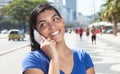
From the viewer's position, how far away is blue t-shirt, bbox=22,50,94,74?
2764 millimetres

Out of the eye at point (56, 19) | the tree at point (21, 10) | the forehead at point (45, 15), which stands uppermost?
the forehead at point (45, 15)

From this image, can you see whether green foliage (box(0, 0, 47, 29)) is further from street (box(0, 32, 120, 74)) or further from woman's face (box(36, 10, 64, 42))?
woman's face (box(36, 10, 64, 42))

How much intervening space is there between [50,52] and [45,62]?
0.09m

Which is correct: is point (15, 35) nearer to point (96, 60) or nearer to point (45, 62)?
point (96, 60)

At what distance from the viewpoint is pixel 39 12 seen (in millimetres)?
2904

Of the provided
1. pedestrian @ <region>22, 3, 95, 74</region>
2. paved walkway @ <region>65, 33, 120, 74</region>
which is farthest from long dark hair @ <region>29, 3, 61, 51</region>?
paved walkway @ <region>65, 33, 120, 74</region>

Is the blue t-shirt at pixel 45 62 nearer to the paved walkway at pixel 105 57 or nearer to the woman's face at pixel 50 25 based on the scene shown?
the woman's face at pixel 50 25

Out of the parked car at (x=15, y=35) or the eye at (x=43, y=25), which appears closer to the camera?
the eye at (x=43, y=25)

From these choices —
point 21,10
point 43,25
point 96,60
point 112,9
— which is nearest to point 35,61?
point 43,25

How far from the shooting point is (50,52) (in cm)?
279

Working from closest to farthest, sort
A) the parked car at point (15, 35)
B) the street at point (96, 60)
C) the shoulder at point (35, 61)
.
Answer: the shoulder at point (35, 61)
the street at point (96, 60)
the parked car at point (15, 35)

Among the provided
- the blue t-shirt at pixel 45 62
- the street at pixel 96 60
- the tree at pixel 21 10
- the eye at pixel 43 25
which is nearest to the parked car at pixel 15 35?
the street at pixel 96 60

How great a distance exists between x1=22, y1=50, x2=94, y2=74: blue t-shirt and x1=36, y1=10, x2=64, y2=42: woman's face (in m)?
0.14

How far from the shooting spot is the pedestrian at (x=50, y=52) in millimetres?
2758
